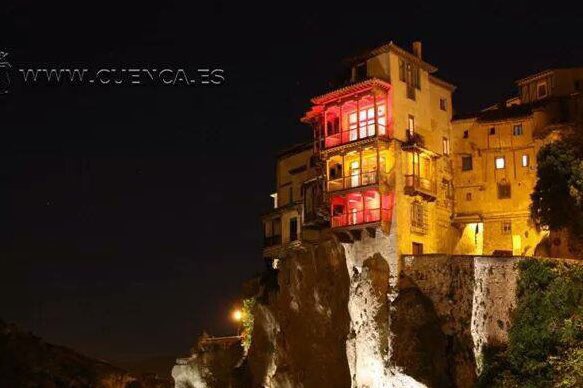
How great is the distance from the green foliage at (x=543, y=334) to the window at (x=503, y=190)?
41.1 feet

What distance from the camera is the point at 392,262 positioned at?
159 feet

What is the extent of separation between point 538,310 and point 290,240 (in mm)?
24788

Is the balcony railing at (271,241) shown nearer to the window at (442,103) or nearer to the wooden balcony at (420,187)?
the wooden balcony at (420,187)

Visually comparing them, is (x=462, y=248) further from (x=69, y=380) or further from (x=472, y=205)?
(x=69, y=380)

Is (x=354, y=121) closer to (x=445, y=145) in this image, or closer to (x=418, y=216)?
(x=445, y=145)

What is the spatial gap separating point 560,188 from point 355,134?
13.4 m

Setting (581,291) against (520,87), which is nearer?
(581,291)

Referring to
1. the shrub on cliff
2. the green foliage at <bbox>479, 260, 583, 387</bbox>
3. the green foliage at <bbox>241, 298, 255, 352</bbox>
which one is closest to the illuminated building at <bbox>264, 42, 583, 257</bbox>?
the shrub on cliff

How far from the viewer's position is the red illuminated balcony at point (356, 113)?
166 ft

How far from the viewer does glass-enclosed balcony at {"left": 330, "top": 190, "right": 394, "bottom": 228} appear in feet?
162

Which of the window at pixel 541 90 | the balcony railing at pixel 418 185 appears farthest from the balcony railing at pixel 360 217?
the window at pixel 541 90

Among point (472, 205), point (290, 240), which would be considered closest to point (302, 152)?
point (290, 240)

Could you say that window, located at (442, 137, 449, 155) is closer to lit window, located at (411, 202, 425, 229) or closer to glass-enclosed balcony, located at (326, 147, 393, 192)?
lit window, located at (411, 202, 425, 229)

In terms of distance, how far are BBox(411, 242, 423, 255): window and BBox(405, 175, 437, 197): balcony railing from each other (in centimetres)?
335
